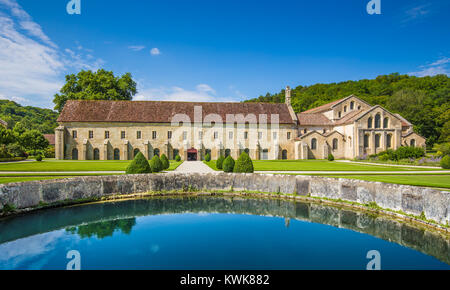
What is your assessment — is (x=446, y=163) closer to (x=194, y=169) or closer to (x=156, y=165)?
(x=194, y=169)

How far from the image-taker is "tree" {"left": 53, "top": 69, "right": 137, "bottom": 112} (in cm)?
4803

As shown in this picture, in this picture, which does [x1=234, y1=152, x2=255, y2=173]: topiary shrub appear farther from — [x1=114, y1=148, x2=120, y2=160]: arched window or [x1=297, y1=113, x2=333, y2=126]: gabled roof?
[x1=297, y1=113, x2=333, y2=126]: gabled roof

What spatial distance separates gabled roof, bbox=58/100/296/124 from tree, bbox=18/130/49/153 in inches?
396

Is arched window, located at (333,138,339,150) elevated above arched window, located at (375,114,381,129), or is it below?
below

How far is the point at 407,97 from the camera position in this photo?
2347 inches

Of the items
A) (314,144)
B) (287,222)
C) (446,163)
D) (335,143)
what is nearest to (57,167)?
(287,222)

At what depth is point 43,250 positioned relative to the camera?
26.4ft

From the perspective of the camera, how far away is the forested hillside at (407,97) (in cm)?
5162

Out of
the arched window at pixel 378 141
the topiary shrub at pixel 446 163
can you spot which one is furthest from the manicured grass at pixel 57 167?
the arched window at pixel 378 141

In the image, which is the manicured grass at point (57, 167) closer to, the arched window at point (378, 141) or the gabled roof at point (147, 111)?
the gabled roof at point (147, 111)

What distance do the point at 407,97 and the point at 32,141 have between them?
7511 cm

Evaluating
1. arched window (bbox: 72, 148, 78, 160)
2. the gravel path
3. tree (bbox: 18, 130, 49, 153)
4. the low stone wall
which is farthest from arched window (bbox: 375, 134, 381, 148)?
tree (bbox: 18, 130, 49, 153)

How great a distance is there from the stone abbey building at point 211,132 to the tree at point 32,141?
10020 millimetres
